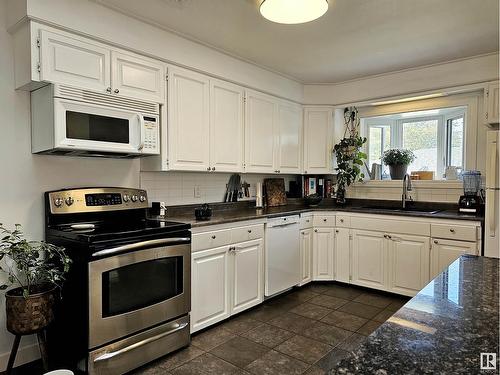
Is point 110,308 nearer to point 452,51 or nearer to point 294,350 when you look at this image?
point 294,350

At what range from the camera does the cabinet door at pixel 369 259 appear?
3648mm

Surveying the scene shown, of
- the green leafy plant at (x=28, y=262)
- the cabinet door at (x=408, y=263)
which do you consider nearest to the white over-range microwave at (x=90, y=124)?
the green leafy plant at (x=28, y=262)

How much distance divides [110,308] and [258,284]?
1491 millimetres

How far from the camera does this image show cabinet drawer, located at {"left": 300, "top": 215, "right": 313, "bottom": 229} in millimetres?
3809

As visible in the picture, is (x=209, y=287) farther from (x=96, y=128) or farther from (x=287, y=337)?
(x=96, y=128)

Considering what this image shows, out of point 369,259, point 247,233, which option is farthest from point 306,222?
point 247,233

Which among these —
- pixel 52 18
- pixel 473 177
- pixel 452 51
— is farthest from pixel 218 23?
pixel 473 177

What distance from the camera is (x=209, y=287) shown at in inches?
108

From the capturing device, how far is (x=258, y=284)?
324 cm

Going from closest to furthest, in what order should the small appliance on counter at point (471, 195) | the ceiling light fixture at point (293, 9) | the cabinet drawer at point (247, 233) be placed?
the ceiling light fixture at point (293, 9) → the cabinet drawer at point (247, 233) → the small appliance on counter at point (471, 195)

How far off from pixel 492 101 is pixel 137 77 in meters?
3.18

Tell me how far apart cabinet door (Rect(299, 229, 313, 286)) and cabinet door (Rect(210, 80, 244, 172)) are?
108 cm

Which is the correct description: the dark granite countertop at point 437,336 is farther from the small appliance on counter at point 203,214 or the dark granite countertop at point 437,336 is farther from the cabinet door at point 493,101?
the cabinet door at point 493,101

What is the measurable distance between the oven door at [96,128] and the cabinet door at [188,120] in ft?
1.14
